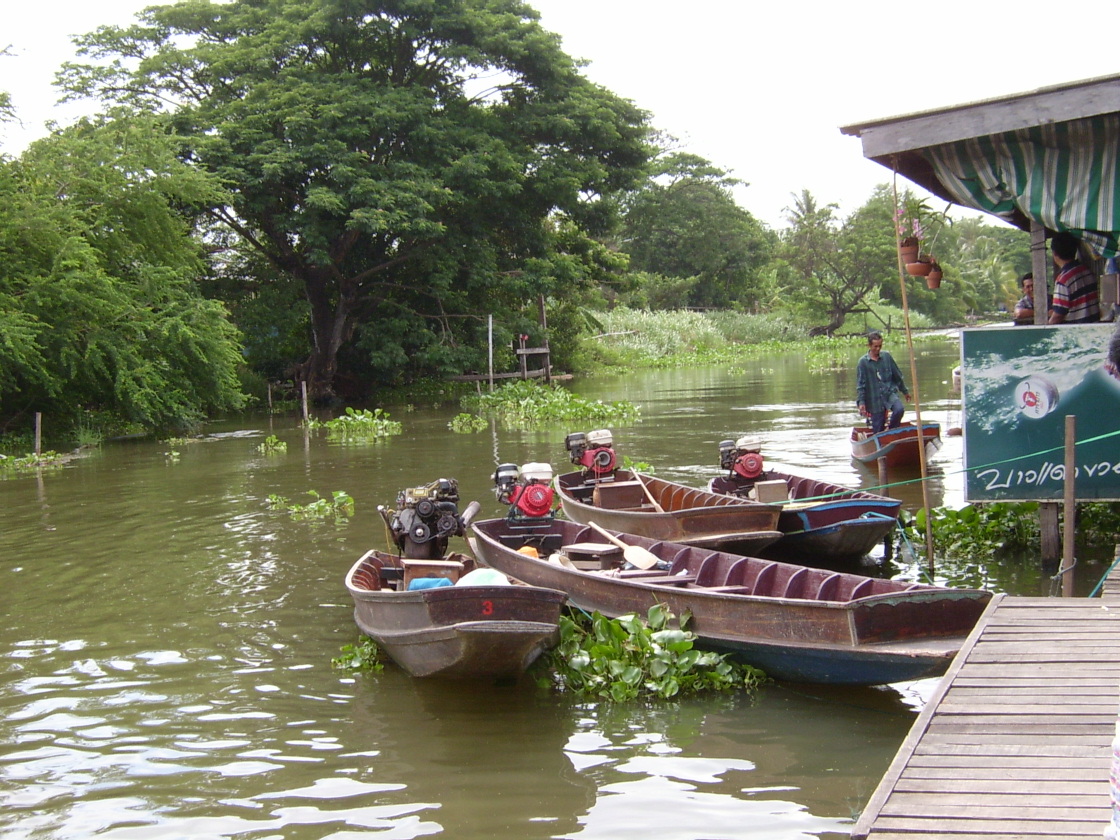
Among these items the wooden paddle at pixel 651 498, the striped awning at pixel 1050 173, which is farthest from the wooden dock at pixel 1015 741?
the wooden paddle at pixel 651 498

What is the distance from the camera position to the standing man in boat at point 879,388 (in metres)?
14.9

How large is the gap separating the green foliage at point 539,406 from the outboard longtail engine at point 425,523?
1597 cm

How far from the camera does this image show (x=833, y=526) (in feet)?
32.5

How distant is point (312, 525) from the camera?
45.2ft

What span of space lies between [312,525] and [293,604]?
151 inches

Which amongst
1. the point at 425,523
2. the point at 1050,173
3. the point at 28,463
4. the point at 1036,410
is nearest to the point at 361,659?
the point at 425,523

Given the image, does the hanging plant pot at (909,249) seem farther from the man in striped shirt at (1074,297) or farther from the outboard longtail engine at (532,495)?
the outboard longtail engine at (532,495)

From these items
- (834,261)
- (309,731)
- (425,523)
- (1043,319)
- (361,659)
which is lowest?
(309,731)

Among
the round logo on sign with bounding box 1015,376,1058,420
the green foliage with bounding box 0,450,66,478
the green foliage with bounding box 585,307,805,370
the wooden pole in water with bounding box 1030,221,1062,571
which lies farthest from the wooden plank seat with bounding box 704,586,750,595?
the green foliage with bounding box 585,307,805,370

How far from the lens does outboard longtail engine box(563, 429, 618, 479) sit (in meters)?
12.3

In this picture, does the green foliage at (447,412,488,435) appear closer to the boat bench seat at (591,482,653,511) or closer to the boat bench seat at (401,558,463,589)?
the boat bench seat at (591,482,653,511)

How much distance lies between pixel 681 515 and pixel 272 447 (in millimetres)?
13980

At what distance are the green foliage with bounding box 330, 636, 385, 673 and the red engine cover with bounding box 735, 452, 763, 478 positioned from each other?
453 centimetres

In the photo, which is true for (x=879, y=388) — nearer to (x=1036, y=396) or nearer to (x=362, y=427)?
(x=1036, y=396)
